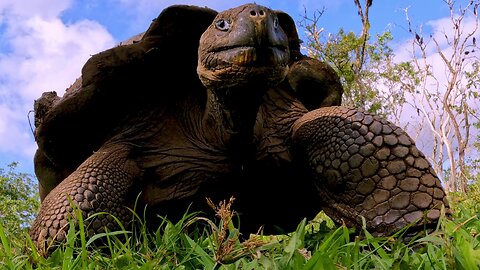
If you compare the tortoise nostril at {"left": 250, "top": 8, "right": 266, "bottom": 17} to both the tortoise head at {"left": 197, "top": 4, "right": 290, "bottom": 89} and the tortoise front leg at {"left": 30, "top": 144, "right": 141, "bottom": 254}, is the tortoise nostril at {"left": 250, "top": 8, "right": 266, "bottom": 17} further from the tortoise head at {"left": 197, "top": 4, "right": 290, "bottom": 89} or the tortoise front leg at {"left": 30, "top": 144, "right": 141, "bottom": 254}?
the tortoise front leg at {"left": 30, "top": 144, "right": 141, "bottom": 254}

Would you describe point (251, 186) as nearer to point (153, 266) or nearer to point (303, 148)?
point (303, 148)

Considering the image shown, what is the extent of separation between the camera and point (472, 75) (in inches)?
709

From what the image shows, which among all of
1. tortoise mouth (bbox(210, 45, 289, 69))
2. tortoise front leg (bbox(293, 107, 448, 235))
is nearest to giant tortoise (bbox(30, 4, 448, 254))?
tortoise front leg (bbox(293, 107, 448, 235))

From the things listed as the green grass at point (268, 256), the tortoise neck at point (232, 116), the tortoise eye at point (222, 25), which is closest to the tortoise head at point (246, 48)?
the tortoise eye at point (222, 25)

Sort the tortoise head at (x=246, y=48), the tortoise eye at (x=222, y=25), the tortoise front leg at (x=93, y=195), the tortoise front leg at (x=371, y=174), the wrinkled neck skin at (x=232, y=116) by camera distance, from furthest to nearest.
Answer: the tortoise front leg at (x=93, y=195) < the tortoise front leg at (x=371, y=174) < the wrinkled neck skin at (x=232, y=116) < the tortoise eye at (x=222, y=25) < the tortoise head at (x=246, y=48)

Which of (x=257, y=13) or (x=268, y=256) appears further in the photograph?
(x=257, y=13)

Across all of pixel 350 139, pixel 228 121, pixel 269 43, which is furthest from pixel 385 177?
pixel 269 43

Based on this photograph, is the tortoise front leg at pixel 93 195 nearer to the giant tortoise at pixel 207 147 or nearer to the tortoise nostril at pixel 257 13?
the giant tortoise at pixel 207 147

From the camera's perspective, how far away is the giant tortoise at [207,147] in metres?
2.46

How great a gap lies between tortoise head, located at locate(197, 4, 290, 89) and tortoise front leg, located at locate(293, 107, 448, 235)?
2.19 ft

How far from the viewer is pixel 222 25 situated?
2.03m

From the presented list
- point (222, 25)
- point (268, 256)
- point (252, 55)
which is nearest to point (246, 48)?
point (252, 55)

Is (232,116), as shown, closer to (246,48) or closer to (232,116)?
(232,116)

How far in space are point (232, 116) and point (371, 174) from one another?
64 cm
